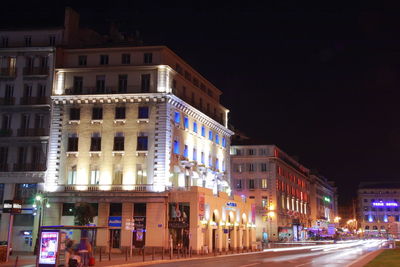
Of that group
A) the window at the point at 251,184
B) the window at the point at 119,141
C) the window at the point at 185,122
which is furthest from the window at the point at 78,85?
the window at the point at 251,184

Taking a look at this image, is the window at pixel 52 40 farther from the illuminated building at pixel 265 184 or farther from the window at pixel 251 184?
the window at pixel 251 184

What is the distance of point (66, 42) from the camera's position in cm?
6575

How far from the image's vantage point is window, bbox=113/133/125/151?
61281 mm

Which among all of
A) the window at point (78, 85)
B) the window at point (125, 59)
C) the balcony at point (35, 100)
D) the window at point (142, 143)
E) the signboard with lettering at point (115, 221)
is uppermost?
the window at point (125, 59)

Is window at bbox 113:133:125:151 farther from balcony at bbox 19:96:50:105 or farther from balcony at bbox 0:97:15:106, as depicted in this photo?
balcony at bbox 0:97:15:106

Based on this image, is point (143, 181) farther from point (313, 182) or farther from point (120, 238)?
point (313, 182)

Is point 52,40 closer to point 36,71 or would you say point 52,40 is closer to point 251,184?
point 36,71

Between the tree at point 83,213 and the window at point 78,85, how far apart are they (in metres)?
14.1

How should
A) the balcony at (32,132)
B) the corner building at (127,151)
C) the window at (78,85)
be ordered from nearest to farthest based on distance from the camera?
the corner building at (127,151) → the balcony at (32,132) → the window at (78,85)

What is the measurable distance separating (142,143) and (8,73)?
760 inches

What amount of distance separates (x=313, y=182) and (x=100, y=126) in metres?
109

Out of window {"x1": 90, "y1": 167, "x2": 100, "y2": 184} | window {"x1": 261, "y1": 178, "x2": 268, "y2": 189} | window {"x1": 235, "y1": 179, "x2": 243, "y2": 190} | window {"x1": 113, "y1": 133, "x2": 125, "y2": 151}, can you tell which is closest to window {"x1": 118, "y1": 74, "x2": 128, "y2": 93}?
window {"x1": 113, "y1": 133, "x2": 125, "y2": 151}

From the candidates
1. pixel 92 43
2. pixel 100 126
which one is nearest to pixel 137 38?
pixel 92 43

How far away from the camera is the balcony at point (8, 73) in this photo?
6462 cm
